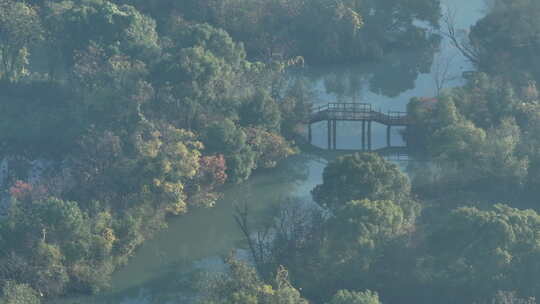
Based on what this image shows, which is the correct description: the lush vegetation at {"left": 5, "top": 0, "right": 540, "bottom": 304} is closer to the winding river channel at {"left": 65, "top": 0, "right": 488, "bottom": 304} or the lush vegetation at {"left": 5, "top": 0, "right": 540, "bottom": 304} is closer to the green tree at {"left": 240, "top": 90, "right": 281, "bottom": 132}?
the green tree at {"left": 240, "top": 90, "right": 281, "bottom": 132}

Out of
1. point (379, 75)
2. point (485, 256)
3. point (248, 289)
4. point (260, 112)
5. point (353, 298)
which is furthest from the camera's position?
point (379, 75)

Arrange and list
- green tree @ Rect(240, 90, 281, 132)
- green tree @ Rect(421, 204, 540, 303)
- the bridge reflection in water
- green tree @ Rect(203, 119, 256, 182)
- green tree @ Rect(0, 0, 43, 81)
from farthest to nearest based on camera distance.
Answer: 1. green tree @ Rect(0, 0, 43, 81)
2. the bridge reflection in water
3. green tree @ Rect(240, 90, 281, 132)
4. green tree @ Rect(203, 119, 256, 182)
5. green tree @ Rect(421, 204, 540, 303)

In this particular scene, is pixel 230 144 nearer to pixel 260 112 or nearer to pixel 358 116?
pixel 260 112

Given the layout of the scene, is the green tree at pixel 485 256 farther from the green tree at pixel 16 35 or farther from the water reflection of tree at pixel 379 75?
the green tree at pixel 16 35

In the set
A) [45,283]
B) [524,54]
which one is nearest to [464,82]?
[524,54]

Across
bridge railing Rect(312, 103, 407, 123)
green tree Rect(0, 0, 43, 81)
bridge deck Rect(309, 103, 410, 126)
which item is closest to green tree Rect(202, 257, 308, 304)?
bridge deck Rect(309, 103, 410, 126)

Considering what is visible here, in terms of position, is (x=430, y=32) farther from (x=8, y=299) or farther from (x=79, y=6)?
(x=8, y=299)

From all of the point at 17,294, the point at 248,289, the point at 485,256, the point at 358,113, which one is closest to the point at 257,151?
the point at 358,113
